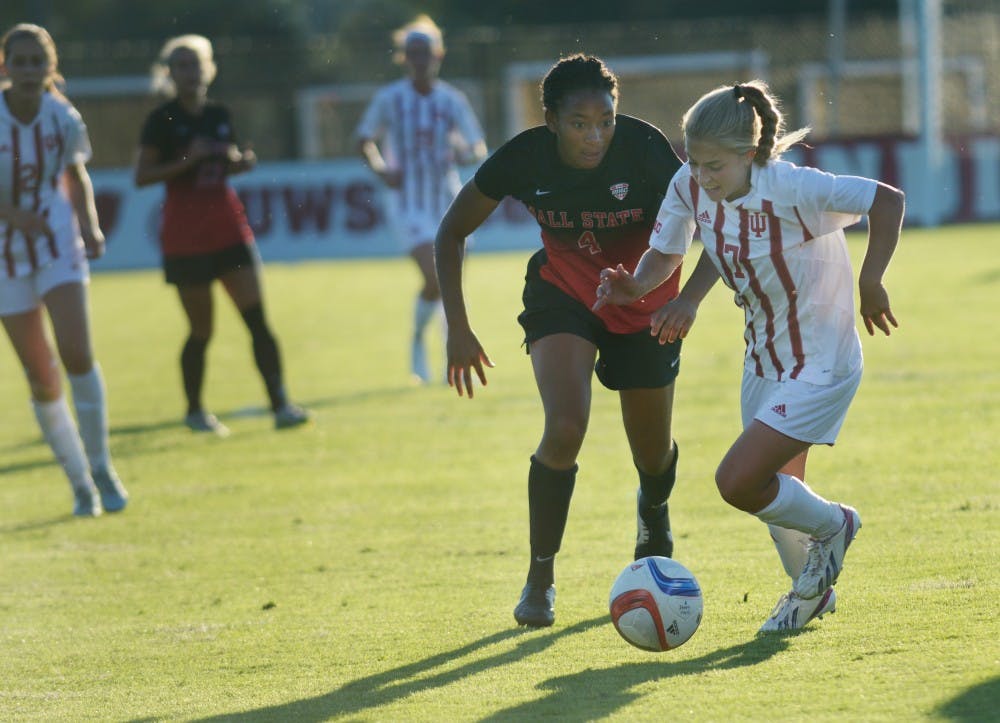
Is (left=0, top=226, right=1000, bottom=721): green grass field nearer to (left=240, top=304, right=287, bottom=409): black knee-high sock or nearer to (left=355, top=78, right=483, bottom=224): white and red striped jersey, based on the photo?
(left=240, top=304, right=287, bottom=409): black knee-high sock

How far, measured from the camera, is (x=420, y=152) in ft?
37.4

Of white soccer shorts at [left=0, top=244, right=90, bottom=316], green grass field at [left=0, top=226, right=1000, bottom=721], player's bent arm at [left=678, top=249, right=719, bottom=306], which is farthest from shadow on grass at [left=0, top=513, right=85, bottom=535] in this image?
player's bent arm at [left=678, top=249, right=719, bottom=306]

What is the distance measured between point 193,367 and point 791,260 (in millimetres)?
5577

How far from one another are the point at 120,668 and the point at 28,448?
16.2 ft

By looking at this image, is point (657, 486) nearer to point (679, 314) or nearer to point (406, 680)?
point (679, 314)

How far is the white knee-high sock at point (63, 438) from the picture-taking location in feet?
23.9

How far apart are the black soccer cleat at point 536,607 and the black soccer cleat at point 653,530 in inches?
22.9

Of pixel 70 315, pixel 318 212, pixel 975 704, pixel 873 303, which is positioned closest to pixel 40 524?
pixel 70 315

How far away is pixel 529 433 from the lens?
889 cm

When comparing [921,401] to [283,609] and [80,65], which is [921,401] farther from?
[80,65]

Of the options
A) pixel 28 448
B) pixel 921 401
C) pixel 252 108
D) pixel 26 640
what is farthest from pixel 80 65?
pixel 26 640

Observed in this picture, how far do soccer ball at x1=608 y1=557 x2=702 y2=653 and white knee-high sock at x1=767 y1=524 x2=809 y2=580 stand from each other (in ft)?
1.14

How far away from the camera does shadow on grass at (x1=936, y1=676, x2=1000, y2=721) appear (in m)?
3.77

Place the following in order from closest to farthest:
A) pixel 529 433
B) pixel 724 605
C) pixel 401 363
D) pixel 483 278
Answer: pixel 724 605
pixel 529 433
pixel 401 363
pixel 483 278
